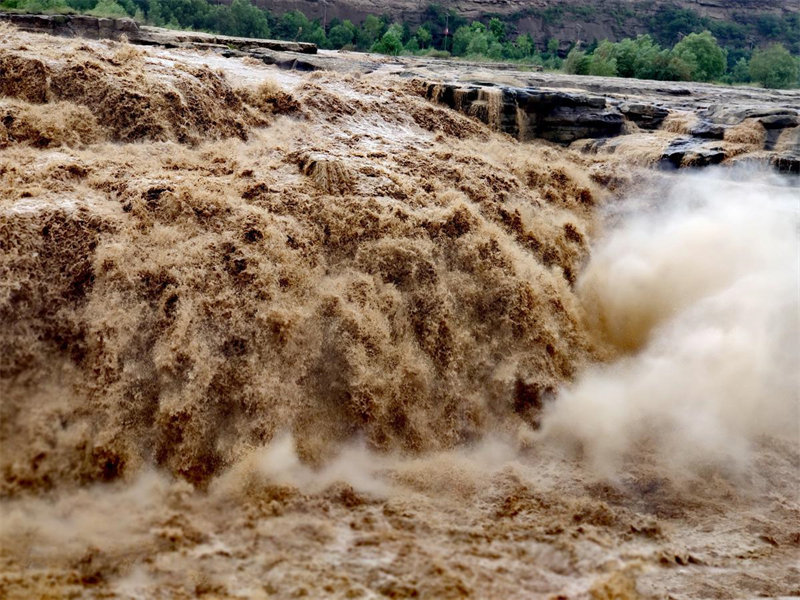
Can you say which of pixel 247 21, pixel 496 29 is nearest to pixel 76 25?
pixel 247 21

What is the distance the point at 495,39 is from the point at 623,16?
1252 cm

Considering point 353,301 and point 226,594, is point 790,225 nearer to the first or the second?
point 353,301

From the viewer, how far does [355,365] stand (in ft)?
20.1

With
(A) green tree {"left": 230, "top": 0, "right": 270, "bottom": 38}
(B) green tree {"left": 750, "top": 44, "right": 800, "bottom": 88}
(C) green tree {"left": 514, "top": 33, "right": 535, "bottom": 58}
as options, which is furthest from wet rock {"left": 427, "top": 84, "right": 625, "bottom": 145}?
(C) green tree {"left": 514, "top": 33, "right": 535, "bottom": 58}

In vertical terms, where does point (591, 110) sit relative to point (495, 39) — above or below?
below

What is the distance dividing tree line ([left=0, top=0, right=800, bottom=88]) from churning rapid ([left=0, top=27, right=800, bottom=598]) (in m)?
15.0

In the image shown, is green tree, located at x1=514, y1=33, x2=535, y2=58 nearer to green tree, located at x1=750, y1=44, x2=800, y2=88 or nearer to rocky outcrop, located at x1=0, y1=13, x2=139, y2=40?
green tree, located at x1=750, y1=44, x2=800, y2=88

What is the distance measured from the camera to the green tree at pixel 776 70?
105 ft

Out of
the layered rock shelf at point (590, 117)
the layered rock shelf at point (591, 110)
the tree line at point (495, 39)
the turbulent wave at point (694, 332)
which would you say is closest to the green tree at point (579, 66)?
the tree line at point (495, 39)

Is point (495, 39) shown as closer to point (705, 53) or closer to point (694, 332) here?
point (705, 53)

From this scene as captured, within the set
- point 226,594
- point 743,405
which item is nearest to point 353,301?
point 226,594

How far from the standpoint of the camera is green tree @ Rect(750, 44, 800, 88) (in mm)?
32003

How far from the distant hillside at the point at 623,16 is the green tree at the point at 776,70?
11.9m

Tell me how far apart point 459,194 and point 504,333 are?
2.06 metres
